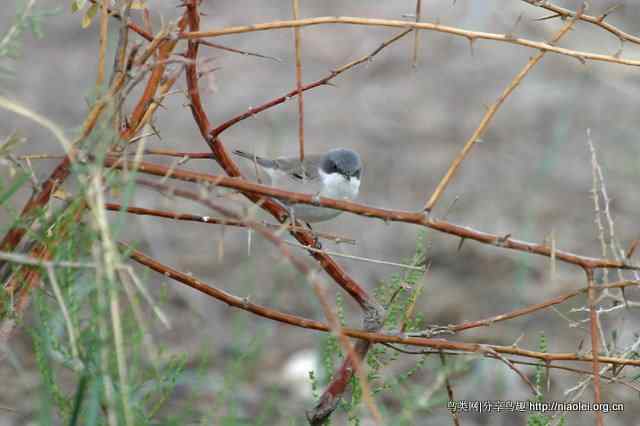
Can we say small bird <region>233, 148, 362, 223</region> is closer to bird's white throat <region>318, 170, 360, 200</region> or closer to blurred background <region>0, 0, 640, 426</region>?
bird's white throat <region>318, 170, 360, 200</region>

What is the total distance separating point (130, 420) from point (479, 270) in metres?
4.98

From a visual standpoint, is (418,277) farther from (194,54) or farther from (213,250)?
(213,250)

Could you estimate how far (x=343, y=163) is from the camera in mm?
4016

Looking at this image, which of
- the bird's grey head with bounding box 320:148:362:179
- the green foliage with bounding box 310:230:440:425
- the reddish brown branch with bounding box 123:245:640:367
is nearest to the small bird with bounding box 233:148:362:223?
the bird's grey head with bounding box 320:148:362:179

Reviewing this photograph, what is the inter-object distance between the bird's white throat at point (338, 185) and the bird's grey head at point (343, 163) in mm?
18

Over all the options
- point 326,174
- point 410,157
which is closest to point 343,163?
point 326,174

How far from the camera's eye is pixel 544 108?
8.01m

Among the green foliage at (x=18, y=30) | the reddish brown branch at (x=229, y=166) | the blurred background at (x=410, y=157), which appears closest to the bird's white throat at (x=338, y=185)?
the blurred background at (x=410, y=157)

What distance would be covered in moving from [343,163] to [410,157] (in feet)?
11.9

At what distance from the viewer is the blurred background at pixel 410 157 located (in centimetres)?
552

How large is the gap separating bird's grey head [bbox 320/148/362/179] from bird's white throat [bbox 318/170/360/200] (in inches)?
0.7

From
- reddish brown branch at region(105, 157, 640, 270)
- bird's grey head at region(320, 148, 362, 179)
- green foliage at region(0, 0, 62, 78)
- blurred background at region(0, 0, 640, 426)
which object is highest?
green foliage at region(0, 0, 62, 78)

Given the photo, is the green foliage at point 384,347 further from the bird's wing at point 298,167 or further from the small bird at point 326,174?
the bird's wing at point 298,167

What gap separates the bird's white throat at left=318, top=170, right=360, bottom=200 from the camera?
3.94m
